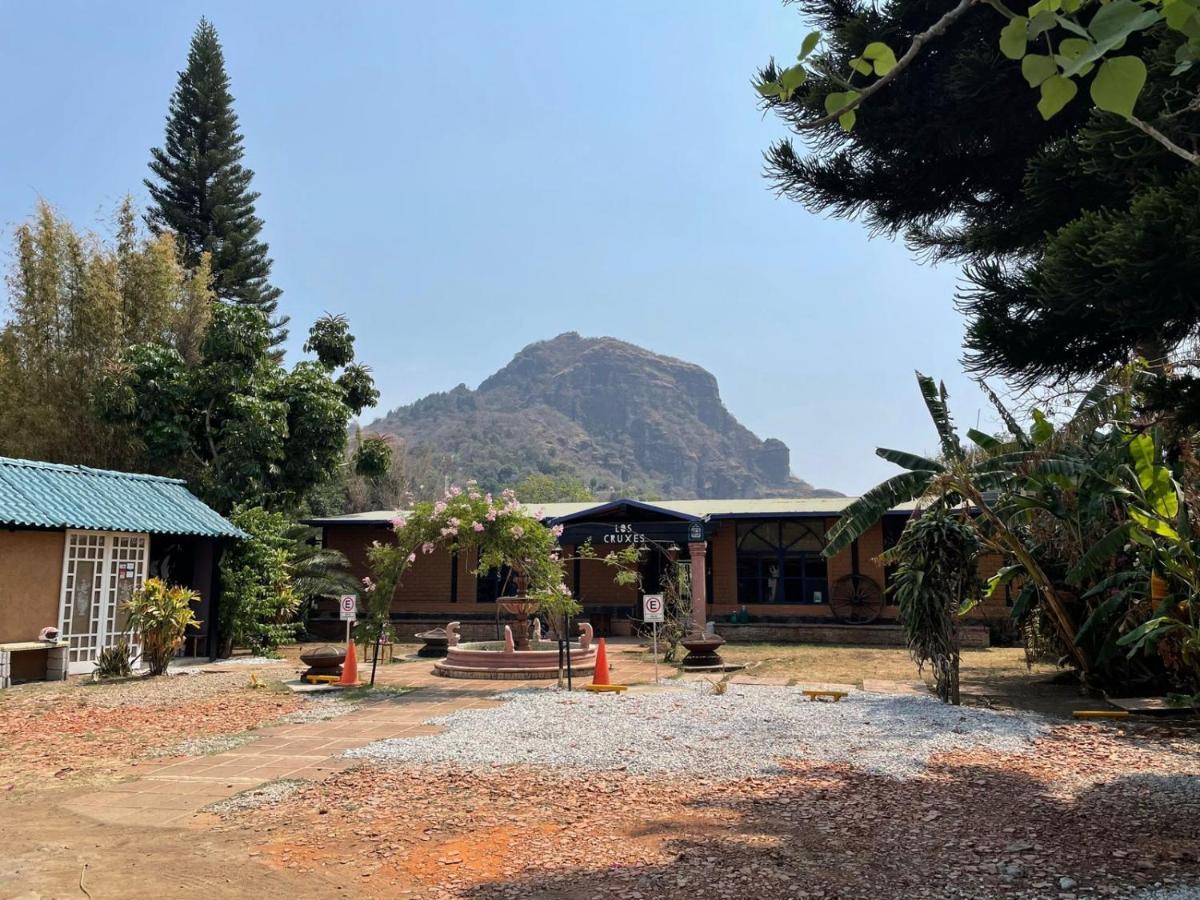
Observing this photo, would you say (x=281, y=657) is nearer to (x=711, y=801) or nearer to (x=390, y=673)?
(x=390, y=673)

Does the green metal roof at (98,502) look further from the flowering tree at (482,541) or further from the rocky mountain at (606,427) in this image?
the rocky mountain at (606,427)

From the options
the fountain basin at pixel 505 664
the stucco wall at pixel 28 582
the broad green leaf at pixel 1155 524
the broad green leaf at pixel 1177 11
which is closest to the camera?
the broad green leaf at pixel 1177 11

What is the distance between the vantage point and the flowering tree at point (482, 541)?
42.4ft

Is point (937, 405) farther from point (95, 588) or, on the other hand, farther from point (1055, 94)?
point (95, 588)

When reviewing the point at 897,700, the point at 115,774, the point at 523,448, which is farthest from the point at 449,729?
the point at 523,448

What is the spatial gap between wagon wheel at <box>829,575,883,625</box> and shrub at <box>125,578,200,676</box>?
1492 cm

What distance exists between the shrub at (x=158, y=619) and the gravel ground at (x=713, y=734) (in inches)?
263

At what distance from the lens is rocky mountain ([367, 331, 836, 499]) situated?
440 ft

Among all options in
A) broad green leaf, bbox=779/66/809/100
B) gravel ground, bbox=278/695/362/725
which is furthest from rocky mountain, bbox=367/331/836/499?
broad green leaf, bbox=779/66/809/100

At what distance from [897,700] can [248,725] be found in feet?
25.6

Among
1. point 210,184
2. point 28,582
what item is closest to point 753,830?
point 28,582

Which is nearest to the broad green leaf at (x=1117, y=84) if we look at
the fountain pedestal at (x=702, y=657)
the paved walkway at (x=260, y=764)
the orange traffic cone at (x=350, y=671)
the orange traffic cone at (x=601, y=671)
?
the paved walkway at (x=260, y=764)

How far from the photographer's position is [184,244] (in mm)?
29891

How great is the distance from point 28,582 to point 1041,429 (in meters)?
14.8
